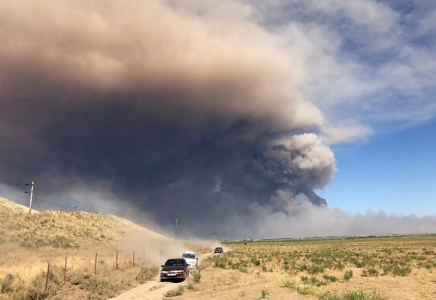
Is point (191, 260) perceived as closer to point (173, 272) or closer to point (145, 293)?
point (173, 272)

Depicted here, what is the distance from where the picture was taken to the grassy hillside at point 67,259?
744 inches

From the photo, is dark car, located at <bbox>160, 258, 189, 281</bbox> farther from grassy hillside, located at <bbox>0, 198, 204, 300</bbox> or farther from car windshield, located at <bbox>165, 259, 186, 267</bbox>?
grassy hillside, located at <bbox>0, 198, 204, 300</bbox>

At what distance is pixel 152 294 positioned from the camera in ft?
62.8

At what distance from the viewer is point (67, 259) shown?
3619 centimetres

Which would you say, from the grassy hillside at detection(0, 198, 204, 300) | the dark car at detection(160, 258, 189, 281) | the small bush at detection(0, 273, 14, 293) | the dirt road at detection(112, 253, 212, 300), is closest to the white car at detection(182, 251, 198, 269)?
the grassy hillside at detection(0, 198, 204, 300)

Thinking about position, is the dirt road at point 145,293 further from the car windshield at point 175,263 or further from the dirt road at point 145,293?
the car windshield at point 175,263

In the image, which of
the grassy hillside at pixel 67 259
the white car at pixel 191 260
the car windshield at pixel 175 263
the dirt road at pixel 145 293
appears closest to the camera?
the dirt road at pixel 145 293

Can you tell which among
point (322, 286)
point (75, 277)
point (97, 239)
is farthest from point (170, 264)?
point (97, 239)

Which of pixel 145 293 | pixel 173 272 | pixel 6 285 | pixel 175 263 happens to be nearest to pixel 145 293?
pixel 145 293

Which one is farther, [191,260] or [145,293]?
[191,260]

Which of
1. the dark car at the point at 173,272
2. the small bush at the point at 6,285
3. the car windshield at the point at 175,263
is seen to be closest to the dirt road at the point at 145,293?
the dark car at the point at 173,272

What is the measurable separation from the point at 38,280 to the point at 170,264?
10844 mm

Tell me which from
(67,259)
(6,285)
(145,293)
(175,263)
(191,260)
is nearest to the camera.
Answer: (6,285)

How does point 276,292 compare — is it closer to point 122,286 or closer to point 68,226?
point 122,286
